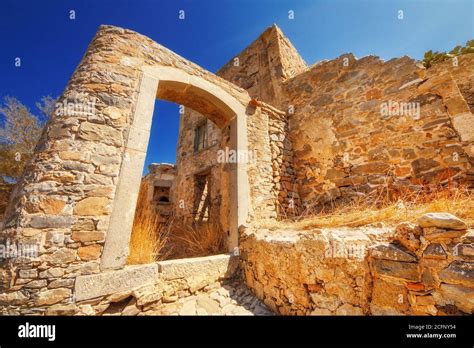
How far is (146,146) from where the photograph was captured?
2.72 m

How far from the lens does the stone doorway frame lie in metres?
2.24

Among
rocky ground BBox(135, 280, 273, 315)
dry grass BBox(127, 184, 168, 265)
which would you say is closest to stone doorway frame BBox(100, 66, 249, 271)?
dry grass BBox(127, 184, 168, 265)

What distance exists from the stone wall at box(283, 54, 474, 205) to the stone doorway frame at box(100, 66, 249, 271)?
1.74m

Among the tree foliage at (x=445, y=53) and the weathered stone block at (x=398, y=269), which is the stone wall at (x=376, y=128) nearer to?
the tree foliage at (x=445, y=53)

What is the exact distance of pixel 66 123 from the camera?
2271 millimetres

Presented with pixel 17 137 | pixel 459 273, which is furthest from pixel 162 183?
pixel 459 273

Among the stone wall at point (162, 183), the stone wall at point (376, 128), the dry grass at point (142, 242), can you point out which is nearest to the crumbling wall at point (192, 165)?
the stone wall at point (162, 183)

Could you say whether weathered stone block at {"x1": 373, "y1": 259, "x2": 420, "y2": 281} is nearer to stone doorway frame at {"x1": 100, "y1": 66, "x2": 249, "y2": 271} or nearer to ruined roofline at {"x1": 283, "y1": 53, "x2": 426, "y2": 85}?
stone doorway frame at {"x1": 100, "y1": 66, "x2": 249, "y2": 271}

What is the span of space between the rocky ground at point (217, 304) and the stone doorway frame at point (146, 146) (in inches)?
26.1

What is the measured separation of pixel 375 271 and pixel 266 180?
2.58 m

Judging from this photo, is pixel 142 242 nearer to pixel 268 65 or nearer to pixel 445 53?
pixel 268 65
